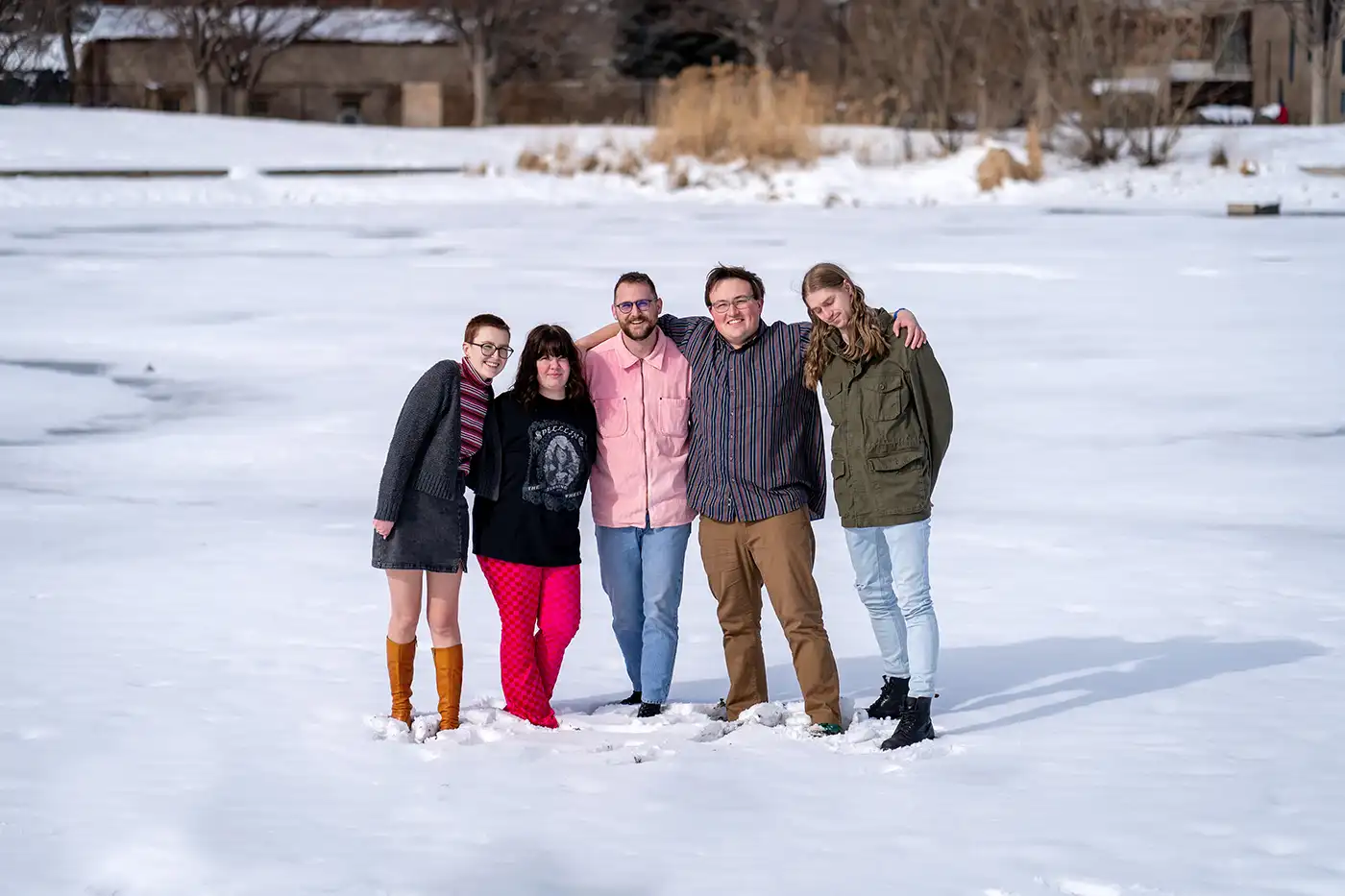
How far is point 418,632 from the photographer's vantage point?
24.6 feet

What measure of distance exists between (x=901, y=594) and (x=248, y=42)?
54.5 metres

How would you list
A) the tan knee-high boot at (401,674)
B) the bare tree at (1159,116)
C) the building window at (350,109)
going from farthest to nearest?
the building window at (350,109)
the bare tree at (1159,116)
the tan knee-high boot at (401,674)

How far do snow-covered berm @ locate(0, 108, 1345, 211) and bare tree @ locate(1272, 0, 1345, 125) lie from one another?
7.32m

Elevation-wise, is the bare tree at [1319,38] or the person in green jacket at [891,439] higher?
the bare tree at [1319,38]

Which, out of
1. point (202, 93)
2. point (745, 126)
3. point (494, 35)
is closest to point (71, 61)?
point (202, 93)

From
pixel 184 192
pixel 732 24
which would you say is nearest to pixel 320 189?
pixel 184 192

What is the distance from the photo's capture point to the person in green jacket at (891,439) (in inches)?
214

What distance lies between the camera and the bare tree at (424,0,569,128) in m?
57.6

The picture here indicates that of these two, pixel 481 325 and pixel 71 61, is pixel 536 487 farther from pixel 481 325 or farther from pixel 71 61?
pixel 71 61

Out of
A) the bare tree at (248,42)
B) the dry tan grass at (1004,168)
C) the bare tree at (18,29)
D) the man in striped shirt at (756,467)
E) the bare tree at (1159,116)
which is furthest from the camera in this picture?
the bare tree at (248,42)

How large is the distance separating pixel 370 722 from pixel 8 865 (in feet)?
4.46

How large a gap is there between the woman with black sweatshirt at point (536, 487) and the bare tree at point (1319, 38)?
43778 millimetres

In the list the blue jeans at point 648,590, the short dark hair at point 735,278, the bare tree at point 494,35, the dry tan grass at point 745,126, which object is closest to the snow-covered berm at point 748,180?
the dry tan grass at point 745,126

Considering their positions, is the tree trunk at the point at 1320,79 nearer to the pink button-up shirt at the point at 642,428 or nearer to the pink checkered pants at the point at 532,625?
the pink button-up shirt at the point at 642,428
